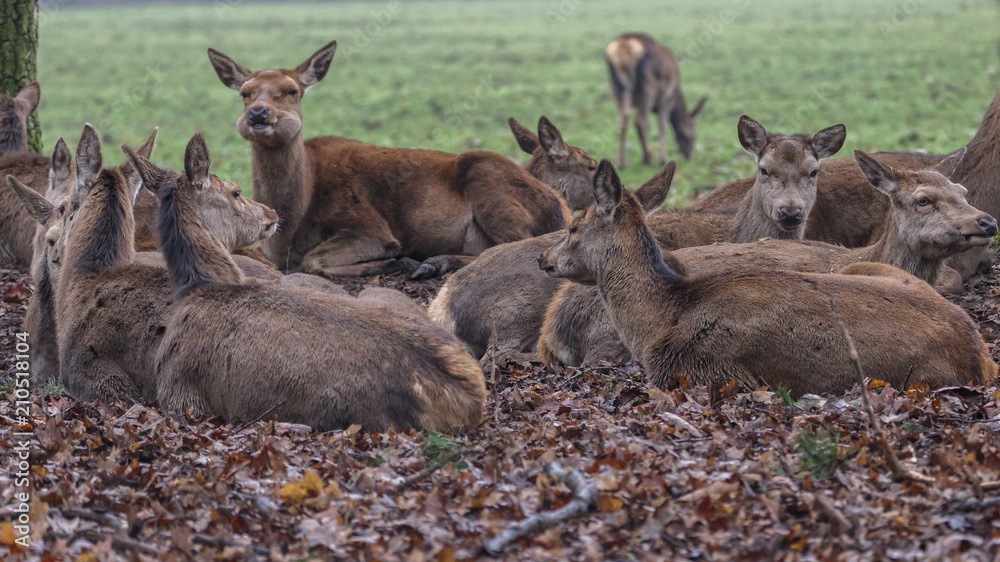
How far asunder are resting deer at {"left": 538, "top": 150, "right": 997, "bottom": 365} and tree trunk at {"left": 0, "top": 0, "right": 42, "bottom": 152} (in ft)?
21.5

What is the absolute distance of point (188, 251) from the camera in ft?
21.2

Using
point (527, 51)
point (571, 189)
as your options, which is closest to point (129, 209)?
point (571, 189)

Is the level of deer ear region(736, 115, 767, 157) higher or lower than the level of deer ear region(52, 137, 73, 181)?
higher

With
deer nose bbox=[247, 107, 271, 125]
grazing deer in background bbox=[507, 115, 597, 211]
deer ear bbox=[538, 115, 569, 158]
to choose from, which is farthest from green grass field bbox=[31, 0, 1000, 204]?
deer nose bbox=[247, 107, 271, 125]

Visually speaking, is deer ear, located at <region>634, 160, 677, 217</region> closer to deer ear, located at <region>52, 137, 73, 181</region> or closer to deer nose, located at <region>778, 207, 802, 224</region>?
deer nose, located at <region>778, 207, 802, 224</region>

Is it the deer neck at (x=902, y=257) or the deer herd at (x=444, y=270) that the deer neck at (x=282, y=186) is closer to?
the deer herd at (x=444, y=270)

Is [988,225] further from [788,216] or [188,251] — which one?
[188,251]

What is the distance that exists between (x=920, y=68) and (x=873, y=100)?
5.94 m

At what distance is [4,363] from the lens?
8125mm

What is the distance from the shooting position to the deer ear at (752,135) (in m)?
9.31

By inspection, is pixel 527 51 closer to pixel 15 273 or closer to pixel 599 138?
pixel 599 138

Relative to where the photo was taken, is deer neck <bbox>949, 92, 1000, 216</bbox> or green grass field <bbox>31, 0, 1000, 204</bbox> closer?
deer neck <bbox>949, 92, 1000, 216</bbox>

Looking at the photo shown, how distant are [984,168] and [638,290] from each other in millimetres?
4851

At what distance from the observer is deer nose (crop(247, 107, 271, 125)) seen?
33.3ft
